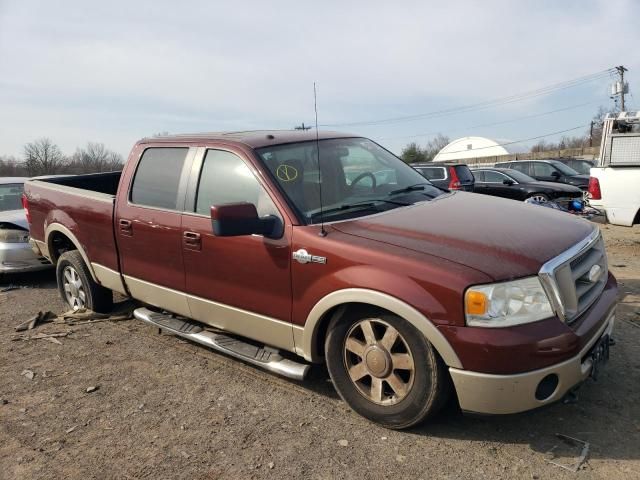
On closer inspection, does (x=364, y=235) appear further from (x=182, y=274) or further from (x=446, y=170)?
(x=446, y=170)

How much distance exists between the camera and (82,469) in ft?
9.50

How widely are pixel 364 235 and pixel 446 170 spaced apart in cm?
1023

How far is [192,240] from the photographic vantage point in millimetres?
3855

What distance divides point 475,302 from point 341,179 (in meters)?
1.60

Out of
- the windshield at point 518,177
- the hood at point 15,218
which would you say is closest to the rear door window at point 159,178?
the hood at point 15,218

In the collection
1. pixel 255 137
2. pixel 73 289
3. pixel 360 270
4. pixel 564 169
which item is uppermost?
pixel 255 137

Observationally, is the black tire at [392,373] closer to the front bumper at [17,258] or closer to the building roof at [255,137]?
the building roof at [255,137]

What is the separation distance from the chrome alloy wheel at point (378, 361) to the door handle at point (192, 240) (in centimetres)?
138

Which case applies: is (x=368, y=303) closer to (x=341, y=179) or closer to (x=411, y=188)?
(x=341, y=179)

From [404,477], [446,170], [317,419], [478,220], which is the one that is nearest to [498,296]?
[478,220]

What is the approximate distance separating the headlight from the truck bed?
11.0 ft

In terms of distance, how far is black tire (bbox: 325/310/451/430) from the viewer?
283 centimetres

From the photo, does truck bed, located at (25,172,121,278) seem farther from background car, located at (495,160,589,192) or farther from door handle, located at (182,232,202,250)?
background car, located at (495,160,589,192)

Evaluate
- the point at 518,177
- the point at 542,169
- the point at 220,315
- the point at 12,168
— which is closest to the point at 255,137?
the point at 220,315
